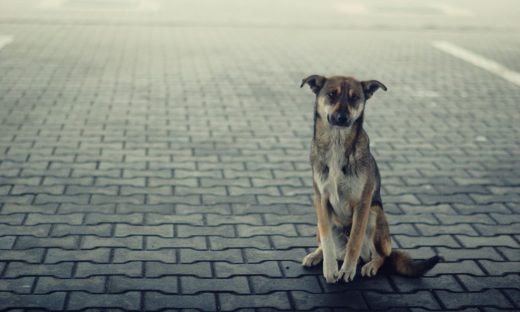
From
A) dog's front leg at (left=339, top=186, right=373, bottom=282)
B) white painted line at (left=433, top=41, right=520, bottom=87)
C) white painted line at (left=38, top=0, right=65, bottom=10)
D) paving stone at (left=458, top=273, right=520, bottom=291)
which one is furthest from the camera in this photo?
white painted line at (left=38, top=0, right=65, bottom=10)

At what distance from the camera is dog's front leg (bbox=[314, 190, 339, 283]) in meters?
4.82

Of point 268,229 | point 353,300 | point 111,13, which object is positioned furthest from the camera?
point 111,13

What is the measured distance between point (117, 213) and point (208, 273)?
4.52 ft

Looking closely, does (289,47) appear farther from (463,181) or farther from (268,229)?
(268,229)

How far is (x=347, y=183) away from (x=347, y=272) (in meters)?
0.61

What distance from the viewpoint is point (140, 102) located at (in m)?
10.0

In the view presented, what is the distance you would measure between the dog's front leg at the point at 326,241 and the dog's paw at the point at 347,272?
0.12 feet

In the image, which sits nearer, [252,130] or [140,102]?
[252,130]

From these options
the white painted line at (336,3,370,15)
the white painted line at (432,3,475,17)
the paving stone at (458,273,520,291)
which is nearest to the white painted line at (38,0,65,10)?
the white painted line at (336,3,370,15)

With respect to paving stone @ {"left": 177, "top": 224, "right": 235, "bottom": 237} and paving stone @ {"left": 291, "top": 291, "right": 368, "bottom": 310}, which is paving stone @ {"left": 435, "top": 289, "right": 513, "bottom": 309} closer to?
paving stone @ {"left": 291, "top": 291, "right": 368, "bottom": 310}

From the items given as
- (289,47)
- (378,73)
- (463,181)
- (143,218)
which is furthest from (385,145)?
(289,47)

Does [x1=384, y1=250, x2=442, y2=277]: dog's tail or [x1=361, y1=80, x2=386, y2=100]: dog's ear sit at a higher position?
[x1=361, y1=80, x2=386, y2=100]: dog's ear

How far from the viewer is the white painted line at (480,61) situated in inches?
503

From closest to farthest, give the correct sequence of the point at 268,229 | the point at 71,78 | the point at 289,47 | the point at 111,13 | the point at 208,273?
the point at 208,273 → the point at 268,229 → the point at 71,78 → the point at 289,47 → the point at 111,13
